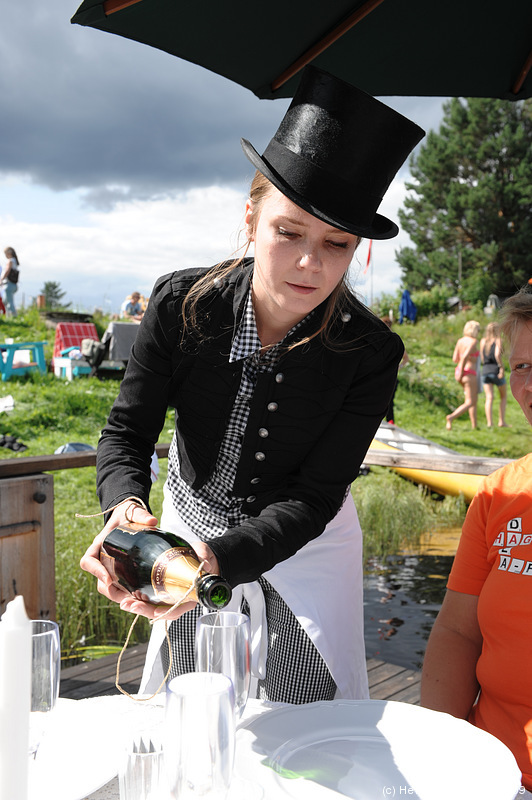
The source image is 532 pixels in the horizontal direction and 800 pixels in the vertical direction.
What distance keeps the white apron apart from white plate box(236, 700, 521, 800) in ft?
1.52

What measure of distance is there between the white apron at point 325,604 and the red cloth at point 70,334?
38.1 feet

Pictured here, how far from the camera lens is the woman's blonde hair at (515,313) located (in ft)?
5.41

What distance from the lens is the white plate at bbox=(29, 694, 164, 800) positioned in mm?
972

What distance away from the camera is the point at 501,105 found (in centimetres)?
2880

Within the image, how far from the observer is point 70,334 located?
42.6 ft

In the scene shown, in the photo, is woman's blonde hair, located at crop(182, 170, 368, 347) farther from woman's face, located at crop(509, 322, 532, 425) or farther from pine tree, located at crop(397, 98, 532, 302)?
pine tree, located at crop(397, 98, 532, 302)

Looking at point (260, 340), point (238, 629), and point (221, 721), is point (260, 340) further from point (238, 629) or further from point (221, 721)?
point (221, 721)

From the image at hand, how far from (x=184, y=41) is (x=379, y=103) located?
919mm

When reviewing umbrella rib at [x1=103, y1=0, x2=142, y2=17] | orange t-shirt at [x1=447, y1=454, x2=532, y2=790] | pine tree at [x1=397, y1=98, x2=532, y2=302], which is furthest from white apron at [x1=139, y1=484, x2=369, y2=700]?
pine tree at [x1=397, y1=98, x2=532, y2=302]

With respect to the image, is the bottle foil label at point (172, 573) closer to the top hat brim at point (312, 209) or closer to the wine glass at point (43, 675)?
the wine glass at point (43, 675)

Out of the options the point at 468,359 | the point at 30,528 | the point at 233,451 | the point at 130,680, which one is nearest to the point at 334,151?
the point at 233,451

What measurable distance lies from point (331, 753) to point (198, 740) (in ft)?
1.17

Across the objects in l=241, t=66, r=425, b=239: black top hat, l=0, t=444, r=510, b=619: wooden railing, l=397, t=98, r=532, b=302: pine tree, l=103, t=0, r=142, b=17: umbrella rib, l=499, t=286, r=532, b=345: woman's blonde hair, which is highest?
l=397, t=98, r=532, b=302: pine tree

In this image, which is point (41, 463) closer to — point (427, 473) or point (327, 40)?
point (327, 40)
